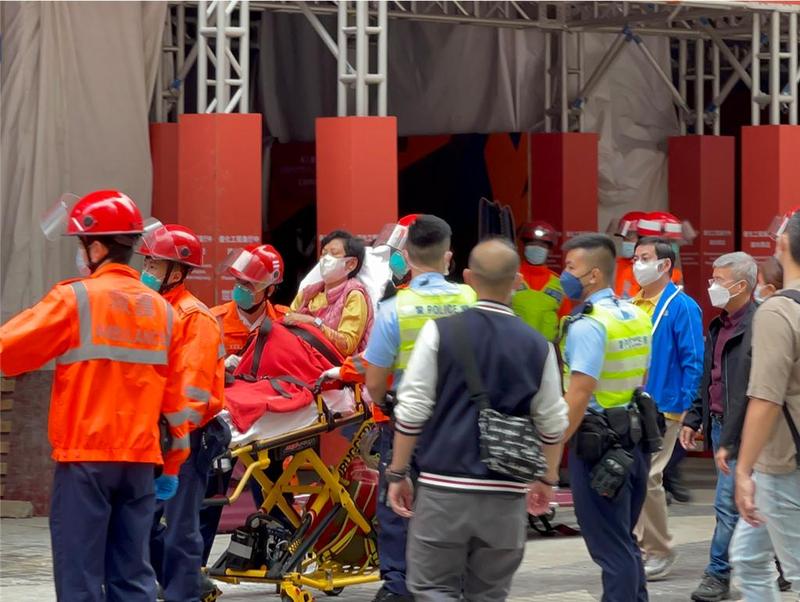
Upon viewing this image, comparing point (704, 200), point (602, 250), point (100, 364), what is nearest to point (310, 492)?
point (602, 250)

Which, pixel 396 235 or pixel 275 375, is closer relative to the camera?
pixel 275 375

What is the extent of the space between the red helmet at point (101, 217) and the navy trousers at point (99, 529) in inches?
34.7

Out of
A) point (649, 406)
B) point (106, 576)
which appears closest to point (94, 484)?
point (106, 576)

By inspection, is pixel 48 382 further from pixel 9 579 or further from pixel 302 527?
pixel 302 527

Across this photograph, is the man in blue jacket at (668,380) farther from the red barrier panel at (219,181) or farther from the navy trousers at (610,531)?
the red barrier panel at (219,181)

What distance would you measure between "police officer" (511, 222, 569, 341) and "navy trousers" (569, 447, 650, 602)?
18.3 ft

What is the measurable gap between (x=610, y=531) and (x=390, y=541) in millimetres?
1394

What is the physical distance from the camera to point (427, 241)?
8.22 metres

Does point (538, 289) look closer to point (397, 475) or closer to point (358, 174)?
point (358, 174)

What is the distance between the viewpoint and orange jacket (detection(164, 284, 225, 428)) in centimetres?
758

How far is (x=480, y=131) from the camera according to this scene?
18.8 m

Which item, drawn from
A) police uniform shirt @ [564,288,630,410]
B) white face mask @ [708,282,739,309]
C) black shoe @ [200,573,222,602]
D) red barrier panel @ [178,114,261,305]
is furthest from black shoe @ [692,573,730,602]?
red barrier panel @ [178,114,261,305]

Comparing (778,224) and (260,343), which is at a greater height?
(778,224)

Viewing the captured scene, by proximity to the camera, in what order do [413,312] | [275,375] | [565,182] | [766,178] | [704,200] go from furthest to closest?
[704,200] → [565,182] → [766,178] → [275,375] → [413,312]
